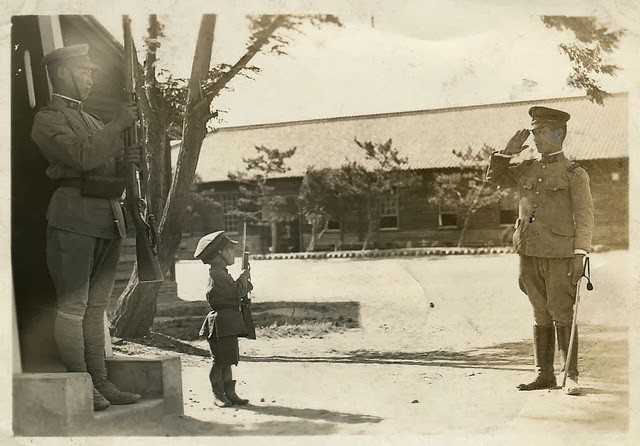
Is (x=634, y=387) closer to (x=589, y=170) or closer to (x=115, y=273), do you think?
(x=589, y=170)

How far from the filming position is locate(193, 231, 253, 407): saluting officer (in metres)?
3.25

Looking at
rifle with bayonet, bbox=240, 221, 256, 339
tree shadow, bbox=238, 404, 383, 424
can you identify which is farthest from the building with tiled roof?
tree shadow, bbox=238, 404, 383, 424

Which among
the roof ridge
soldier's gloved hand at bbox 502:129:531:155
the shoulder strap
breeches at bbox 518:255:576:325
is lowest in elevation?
breeches at bbox 518:255:576:325

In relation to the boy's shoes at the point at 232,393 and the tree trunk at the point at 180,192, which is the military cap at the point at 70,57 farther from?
the boy's shoes at the point at 232,393

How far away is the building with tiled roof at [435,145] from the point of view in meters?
3.41

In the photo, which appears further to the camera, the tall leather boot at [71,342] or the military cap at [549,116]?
the military cap at [549,116]

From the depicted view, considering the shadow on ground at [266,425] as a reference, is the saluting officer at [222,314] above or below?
above

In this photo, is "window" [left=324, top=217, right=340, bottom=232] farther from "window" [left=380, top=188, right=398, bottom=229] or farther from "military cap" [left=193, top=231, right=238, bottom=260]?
"military cap" [left=193, top=231, right=238, bottom=260]

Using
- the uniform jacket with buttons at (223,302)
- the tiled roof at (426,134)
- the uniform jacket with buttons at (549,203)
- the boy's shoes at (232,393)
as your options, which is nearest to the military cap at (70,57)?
the tiled roof at (426,134)

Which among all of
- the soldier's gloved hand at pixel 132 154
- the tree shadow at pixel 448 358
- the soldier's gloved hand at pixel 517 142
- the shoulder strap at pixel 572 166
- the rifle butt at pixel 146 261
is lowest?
the tree shadow at pixel 448 358

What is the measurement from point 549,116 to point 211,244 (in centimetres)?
175

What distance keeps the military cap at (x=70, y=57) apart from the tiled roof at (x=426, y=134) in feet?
2.21

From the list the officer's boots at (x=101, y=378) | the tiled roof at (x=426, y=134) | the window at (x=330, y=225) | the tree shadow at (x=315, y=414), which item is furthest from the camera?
the window at (x=330, y=225)

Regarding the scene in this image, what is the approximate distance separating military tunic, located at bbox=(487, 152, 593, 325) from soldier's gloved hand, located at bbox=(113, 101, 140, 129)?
5.64 feet
